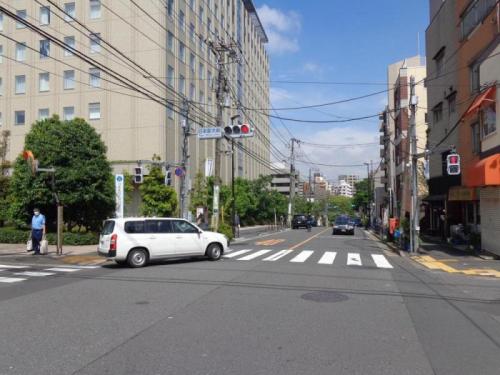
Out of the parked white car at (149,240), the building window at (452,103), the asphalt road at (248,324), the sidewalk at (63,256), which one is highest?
the building window at (452,103)

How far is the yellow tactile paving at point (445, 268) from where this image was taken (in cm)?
1404

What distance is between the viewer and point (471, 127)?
21906mm

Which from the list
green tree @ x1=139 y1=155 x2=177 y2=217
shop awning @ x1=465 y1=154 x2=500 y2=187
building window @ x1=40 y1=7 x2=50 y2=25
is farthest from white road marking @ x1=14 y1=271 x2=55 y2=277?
building window @ x1=40 y1=7 x2=50 y2=25

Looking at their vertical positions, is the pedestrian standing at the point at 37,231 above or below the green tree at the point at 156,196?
below

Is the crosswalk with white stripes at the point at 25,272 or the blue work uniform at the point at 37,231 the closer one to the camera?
the crosswalk with white stripes at the point at 25,272

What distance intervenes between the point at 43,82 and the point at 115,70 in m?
7.84

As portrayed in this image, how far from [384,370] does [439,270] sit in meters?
10.9

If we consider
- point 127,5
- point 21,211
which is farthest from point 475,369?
point 127,5

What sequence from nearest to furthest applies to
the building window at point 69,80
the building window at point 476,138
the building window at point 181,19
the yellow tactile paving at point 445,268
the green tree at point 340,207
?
the yellow tactile paving at point 445,268 → the building window at point 476,138 → the building window at point 69,80 → the building window at point 181,19 → the green tree at point 340,207

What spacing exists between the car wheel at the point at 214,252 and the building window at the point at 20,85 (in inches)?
1338

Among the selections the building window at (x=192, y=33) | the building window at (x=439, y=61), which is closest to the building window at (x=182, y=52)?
the building window at (x=192, y=33)

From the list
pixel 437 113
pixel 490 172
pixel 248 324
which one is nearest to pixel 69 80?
pixel 437 113

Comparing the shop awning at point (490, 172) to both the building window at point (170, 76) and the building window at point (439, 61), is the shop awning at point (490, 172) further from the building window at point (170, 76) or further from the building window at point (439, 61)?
the building window at point (170, 76)

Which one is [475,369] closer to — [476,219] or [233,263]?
[233,263]
